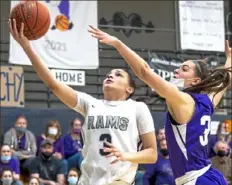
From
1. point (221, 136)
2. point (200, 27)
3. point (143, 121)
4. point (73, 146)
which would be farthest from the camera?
point (200, 27)

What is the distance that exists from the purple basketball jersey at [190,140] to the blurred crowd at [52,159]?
5735 millimetres

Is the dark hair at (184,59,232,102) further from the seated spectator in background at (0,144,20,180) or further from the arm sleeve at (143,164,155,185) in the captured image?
the arm sleeve at (143,164,155,185)

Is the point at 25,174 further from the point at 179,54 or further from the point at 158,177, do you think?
the point at 179,54

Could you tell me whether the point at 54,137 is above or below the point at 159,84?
below

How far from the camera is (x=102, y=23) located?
1666cm

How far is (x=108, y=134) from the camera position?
213 inches

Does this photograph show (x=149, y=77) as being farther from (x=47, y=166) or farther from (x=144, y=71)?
(x=47, y=166)

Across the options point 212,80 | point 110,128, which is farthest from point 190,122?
point 110,128

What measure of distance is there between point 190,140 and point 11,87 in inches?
Result: 336

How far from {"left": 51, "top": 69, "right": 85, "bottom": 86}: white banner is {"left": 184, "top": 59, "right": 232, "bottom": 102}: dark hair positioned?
335 inches

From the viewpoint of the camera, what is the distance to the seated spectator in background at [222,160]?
471 inches

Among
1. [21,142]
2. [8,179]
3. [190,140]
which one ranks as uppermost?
[190,140]

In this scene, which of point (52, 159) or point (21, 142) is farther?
point (21, 142)

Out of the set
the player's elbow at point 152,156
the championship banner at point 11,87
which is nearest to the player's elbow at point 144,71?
the player's elbow at point 152,156
